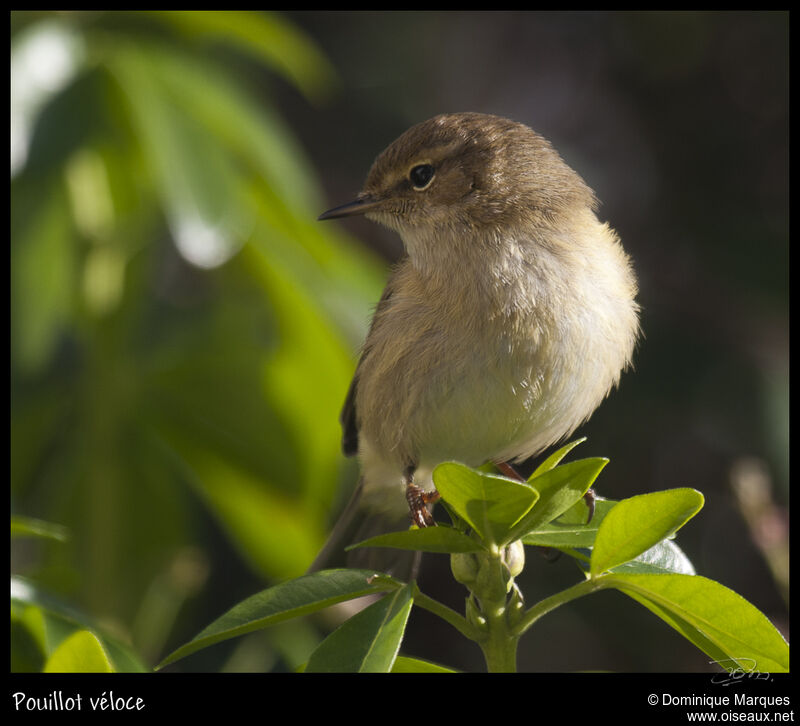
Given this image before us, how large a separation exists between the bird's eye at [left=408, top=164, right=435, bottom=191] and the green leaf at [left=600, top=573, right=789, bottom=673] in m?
1.83

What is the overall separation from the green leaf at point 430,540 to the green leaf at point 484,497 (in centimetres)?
4

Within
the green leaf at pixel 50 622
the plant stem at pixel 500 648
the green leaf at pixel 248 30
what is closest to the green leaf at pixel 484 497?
the plant stem at pixel 500 648

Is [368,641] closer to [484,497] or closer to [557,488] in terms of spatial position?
[484,497]

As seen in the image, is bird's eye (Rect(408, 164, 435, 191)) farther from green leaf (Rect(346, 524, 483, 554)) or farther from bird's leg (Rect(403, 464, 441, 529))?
green leaf (Rect(346, 524, 483, 554))

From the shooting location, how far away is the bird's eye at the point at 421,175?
10.9 ft

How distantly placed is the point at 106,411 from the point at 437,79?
3.21 metres

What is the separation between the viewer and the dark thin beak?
129 inches

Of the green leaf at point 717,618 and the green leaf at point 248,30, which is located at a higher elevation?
the green leaf at point 248,30

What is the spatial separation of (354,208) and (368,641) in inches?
75.9

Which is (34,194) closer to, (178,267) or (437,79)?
(178,267)

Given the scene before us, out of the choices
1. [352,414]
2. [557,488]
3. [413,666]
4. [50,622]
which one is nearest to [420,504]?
[352,414]

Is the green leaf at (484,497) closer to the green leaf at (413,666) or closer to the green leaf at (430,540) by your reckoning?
the green leaf at (430,540)

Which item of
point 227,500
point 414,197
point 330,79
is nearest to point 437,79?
point 330,79

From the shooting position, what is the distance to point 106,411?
3.59m
